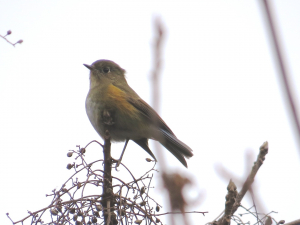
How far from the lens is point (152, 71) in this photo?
45.9 inches

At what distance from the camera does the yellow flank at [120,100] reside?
5.54 meters

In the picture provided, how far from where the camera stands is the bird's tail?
5557mm

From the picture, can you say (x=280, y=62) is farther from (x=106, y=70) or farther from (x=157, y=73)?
(x=106, y=70)

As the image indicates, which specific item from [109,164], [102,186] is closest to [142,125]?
[109,164]

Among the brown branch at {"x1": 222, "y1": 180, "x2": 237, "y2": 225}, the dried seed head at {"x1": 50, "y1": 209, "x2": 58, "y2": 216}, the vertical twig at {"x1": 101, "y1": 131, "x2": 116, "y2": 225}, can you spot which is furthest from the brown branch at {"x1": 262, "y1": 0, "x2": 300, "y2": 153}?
the dried seed head at {"x1": 50, "y1": 209, "x2": 58, "y2": 216}

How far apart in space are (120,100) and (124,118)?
301 millimetres

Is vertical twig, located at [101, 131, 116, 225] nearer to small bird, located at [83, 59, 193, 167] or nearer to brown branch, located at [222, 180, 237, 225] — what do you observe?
brown branch, located at [222, 180, 237, 225]

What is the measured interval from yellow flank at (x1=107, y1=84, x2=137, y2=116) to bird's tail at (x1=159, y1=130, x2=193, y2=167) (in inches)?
21.3

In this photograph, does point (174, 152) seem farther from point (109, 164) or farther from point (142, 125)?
point (109, 164)

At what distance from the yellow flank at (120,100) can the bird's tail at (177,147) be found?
541mm

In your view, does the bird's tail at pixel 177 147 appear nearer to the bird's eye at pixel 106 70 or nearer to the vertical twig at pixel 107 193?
the bird's eye at pixel 106 70

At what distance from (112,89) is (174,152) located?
1.30 metres

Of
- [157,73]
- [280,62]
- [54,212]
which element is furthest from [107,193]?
[280,62]

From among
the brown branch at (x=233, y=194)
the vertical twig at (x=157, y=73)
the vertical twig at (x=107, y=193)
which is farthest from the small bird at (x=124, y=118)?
the vertical twig at (x=157, y=73)
